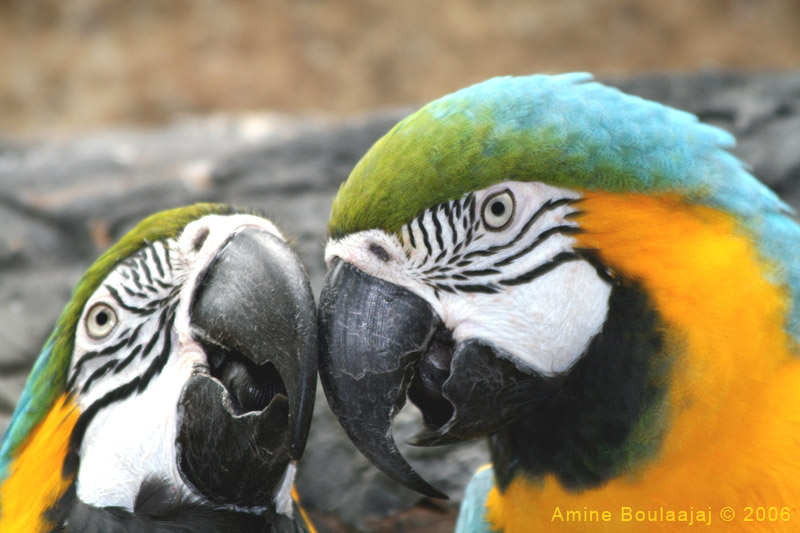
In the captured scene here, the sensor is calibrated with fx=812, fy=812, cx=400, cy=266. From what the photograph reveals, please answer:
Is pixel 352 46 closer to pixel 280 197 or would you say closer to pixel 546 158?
pixel 280 197

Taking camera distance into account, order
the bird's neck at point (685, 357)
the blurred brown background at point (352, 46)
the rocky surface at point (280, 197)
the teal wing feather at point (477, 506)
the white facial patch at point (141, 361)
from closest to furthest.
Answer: the bird's neck at point (685, 357) → the white facial patch at point (141, 361) → the teal wing feather at point (477, 506) → the rocky surface at point (280, 197) → the blurred brown background at point (352, 46)

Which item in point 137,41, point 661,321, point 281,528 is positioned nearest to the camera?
point 661,321

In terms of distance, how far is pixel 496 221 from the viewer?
1.82 m

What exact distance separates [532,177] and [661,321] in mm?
426

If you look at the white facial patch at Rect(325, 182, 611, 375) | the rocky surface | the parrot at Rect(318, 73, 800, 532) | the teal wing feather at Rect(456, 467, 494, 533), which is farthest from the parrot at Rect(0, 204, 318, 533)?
the rocky surface

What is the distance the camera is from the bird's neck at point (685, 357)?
69.9 inches

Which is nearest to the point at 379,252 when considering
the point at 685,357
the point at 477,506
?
the point at 685,357

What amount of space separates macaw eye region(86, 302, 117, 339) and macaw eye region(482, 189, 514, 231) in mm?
937

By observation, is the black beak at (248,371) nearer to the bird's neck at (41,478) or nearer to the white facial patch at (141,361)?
the white facial patch at (141,361)

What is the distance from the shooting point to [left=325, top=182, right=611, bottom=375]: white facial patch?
5.97 ft

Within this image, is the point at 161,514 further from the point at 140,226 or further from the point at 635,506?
the point at 635,506

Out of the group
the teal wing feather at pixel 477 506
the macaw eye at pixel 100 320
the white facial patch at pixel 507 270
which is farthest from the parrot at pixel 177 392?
the teal wing feather at pixel 477 506

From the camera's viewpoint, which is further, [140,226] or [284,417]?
[140,226]

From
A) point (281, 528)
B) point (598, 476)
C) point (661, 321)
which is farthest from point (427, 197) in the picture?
point (281, 528)
